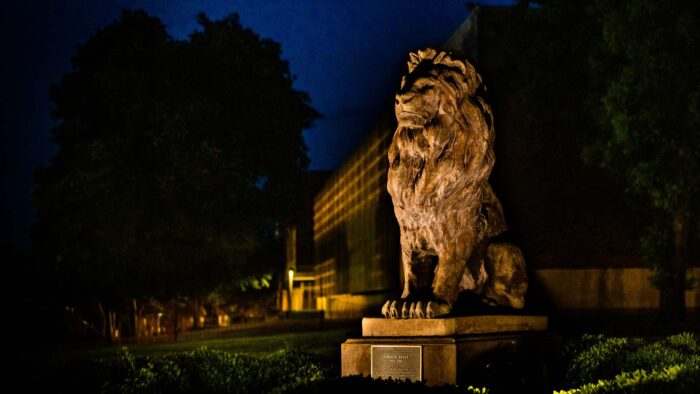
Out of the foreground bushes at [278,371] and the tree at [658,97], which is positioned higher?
the tree at [658,97]

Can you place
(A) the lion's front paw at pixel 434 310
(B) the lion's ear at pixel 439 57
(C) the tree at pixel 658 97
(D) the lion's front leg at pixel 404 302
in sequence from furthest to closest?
(C) the tree at pixel 658 97
(B) the lion's ear at pixel 439 57
(D) the lion's front leg at pixel 404 302
(A) the lion's front paw at pixel 434 310

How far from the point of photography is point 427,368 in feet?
27.1

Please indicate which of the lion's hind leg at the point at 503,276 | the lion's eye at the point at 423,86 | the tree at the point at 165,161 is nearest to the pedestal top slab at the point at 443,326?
the lion's hind leg at the point at 503,276

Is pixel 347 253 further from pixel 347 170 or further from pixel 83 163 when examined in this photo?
pixel 83 163

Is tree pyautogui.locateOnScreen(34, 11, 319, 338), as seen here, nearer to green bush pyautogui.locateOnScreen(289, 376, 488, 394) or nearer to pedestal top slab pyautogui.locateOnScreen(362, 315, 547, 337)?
pedestal top slab pyautogui.locateOnScreen(362, 315, 547, 337)

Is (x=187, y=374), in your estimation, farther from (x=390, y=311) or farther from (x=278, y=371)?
(x=390, y=311)

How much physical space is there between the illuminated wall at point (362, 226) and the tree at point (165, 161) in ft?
9.45

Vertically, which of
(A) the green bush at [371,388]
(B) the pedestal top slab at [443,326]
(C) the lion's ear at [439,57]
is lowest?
(A) the green bush at [371,388]

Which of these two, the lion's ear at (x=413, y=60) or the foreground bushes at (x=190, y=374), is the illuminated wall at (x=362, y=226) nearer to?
the foreground bushes at (x=190, y=374)

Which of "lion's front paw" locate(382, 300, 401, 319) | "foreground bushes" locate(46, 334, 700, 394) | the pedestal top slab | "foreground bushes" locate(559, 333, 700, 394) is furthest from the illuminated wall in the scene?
"lion's front paw" locate(382, 300, 401, 319)

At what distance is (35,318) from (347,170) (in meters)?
14.3

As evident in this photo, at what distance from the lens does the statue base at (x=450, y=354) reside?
27.0ft

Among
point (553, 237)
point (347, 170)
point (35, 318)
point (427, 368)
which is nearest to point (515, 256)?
point (427, 368)

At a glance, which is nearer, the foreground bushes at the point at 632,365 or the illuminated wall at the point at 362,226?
the foreground bushes at the point at 632,365
